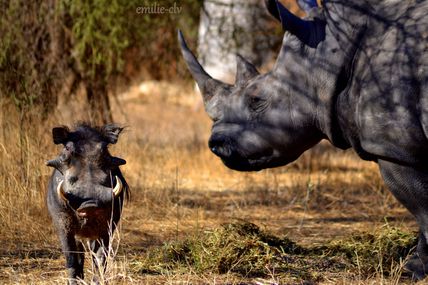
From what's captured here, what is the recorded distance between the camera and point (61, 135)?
4738mm

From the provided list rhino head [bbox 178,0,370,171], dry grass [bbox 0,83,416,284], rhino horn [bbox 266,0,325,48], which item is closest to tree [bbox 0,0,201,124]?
dry grass [bbox 0,83,416,284]

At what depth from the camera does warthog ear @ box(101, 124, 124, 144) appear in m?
4.88

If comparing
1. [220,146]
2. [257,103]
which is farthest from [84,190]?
[257,103]

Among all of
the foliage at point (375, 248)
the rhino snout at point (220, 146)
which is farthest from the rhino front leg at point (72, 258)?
the foliage at point (375, 248)

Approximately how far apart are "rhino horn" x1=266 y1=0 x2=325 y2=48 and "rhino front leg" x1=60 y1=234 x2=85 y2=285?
70.4 inches

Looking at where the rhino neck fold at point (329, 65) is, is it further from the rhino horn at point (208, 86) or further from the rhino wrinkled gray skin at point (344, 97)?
the rhino horn at point (208, 86)

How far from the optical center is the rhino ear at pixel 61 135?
4695 millimetres

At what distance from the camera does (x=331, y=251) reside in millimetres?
6012

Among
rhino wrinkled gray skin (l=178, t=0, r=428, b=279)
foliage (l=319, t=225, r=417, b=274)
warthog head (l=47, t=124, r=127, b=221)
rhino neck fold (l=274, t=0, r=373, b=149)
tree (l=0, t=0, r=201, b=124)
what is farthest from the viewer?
tree (l=0, t=0, r=201, b=124)

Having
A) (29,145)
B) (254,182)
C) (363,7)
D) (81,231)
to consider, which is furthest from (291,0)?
(81,231)

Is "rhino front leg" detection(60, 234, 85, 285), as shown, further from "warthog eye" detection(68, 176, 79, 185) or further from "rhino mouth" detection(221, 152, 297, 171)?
"rhino mouth" detection(221, 152, 297, 171)

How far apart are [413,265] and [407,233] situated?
2.60 ft

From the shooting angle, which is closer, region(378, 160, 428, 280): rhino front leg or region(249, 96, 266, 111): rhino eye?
region(378, 160, 428, 280): rhino front leg

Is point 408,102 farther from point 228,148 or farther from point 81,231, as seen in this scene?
point 81,231
